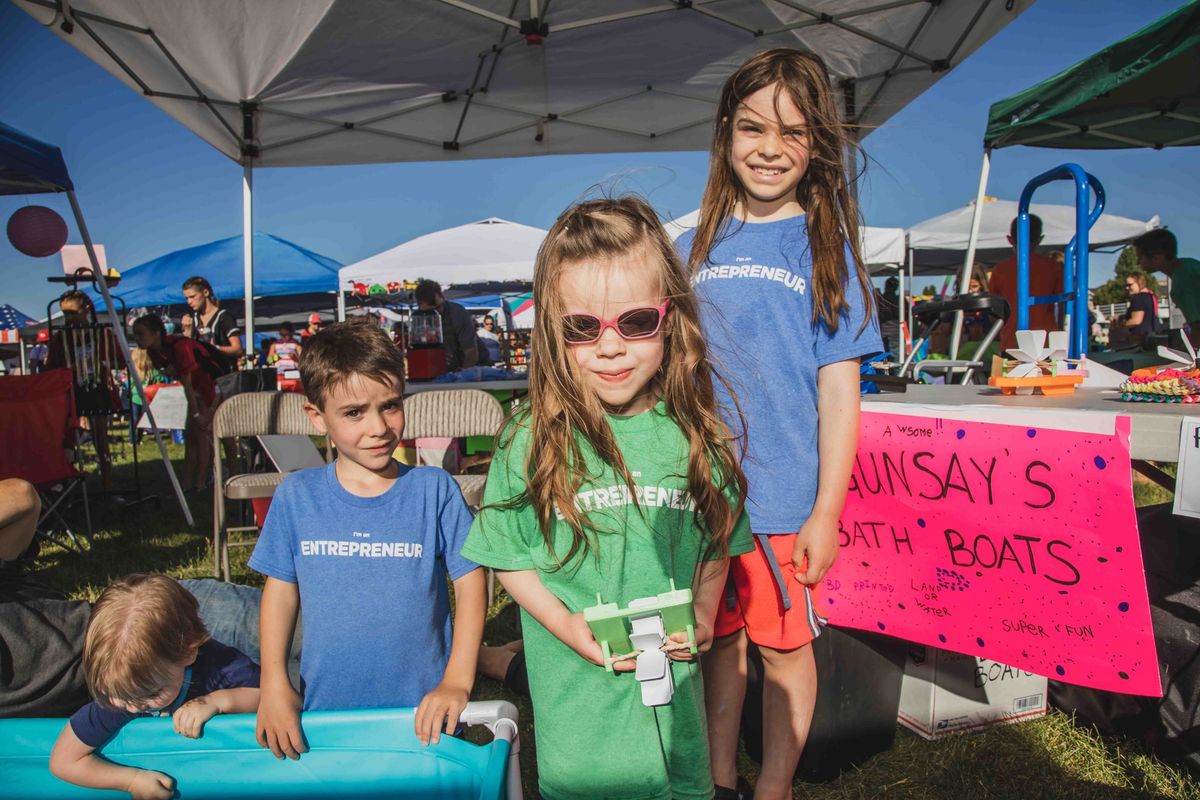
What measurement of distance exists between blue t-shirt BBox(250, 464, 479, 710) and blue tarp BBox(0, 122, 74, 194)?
4504 mm

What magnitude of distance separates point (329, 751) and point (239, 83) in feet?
20.1

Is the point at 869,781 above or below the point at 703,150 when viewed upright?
below

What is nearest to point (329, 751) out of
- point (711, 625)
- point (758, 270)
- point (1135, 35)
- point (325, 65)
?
point (711, 625)

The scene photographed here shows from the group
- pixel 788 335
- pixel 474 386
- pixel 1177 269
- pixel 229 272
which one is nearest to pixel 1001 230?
pixel 1177 269

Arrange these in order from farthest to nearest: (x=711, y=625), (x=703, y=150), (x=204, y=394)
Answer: (x=703, y=150) < (x=204, y=394) < (x=711, y=625)

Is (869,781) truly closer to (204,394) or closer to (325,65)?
(325,65)

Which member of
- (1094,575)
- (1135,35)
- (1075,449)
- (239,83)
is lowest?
(1094,575)

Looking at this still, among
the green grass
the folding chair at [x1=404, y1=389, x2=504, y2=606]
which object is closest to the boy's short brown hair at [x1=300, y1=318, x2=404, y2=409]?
the green grass

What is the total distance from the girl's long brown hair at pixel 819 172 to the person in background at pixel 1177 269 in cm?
504

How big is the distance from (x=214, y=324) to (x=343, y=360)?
21.1ft

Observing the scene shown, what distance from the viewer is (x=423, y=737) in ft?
3.82

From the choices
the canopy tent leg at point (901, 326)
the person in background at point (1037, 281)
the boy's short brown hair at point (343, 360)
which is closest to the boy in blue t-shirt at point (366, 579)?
the boy's short brown hair at point (343, 360)

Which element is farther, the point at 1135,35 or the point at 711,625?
the point at 1135,35

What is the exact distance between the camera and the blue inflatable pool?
45.3 inches
